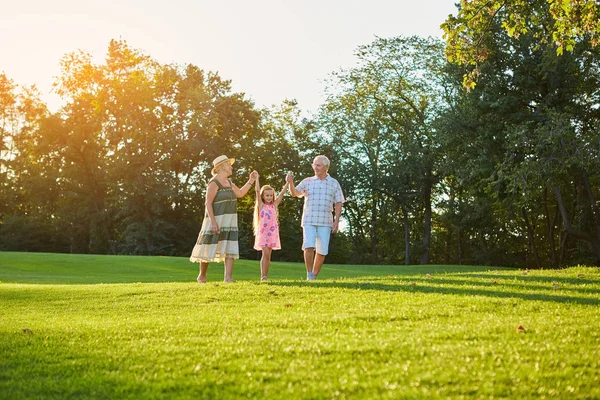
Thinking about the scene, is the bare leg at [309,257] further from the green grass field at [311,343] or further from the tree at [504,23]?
the tree at [504,23]

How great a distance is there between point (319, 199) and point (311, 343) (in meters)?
7.32

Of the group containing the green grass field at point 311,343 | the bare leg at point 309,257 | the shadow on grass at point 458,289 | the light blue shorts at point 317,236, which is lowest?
the green grass field at point 311,343

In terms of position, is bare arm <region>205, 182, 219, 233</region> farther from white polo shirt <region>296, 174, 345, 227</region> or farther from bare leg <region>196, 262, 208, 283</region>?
white polo shirt <region>296, 174, 345, 227</region>

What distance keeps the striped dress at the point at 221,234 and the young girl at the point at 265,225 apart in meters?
0.75

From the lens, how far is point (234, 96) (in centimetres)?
5325

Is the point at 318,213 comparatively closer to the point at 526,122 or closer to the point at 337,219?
the point at 337,219

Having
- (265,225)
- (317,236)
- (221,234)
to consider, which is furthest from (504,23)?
(221,234)

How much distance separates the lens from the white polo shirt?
1372 cm

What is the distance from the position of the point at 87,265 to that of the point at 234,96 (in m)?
28.0

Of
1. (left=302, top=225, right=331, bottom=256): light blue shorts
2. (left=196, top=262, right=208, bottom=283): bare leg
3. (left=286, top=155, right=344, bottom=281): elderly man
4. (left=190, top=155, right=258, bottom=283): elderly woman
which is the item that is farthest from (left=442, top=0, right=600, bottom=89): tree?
(left=196, top=262, right=208, bottom=283): bare leg

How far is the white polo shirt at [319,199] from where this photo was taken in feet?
45.0

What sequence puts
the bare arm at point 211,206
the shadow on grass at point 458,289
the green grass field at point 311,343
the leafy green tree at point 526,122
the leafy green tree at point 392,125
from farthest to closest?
the leafy green tree at point 392,125, the leafy green tree at point 526,122, the bare arm at point 211,206, the shadow on grass at point 458,289, the green grass field at point 311,343

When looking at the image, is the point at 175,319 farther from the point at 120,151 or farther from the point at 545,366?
the point at 120,151

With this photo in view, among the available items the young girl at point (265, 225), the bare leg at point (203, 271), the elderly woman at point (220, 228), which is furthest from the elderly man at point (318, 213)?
the bare leg at point (203, 271)
